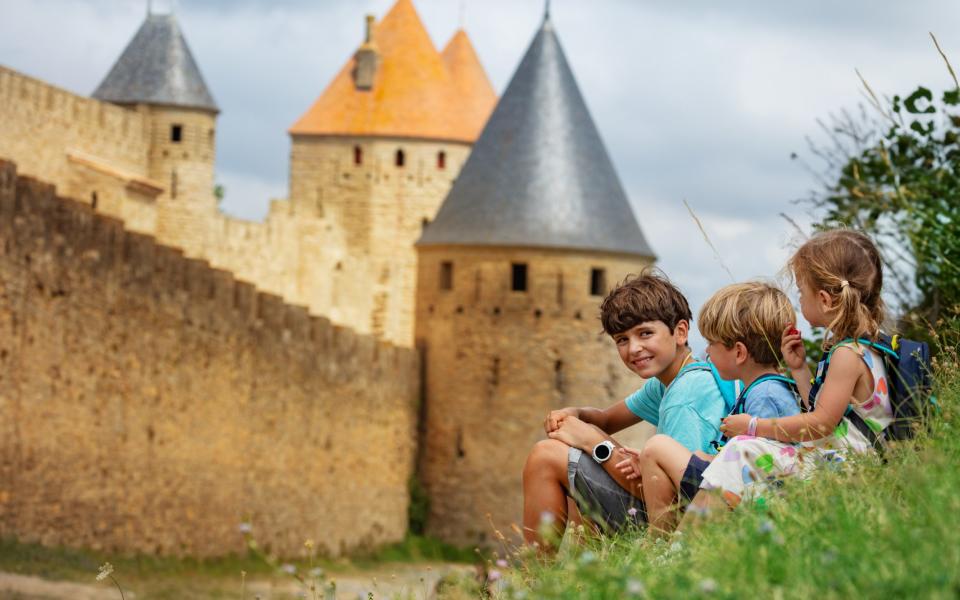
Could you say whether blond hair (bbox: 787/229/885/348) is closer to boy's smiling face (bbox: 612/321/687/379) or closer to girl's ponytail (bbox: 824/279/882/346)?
girl's ponytail (bbox: 824/279/882/346)

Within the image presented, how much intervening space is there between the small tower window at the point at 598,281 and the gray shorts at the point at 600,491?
1928cm

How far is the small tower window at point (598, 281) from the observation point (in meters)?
25.0

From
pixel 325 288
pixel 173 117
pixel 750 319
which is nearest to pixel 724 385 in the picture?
pixel 750 319

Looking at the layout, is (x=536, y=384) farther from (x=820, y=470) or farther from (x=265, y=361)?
(x=820, y=470)

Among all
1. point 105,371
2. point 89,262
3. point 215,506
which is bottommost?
point 215,506

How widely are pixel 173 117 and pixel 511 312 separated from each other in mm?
12212

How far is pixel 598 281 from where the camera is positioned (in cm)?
2505

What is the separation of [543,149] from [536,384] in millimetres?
3680

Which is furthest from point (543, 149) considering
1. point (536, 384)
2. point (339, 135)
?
point (339, 135)

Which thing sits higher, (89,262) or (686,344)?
(89,262)

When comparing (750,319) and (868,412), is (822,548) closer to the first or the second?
(868,412)

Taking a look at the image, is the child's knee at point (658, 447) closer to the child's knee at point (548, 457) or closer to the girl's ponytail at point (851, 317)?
the child's knee at point (548, 457)

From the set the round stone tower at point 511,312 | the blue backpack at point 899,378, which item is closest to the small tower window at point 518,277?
the round stone tower at point 511,312

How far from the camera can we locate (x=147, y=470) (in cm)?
1772
